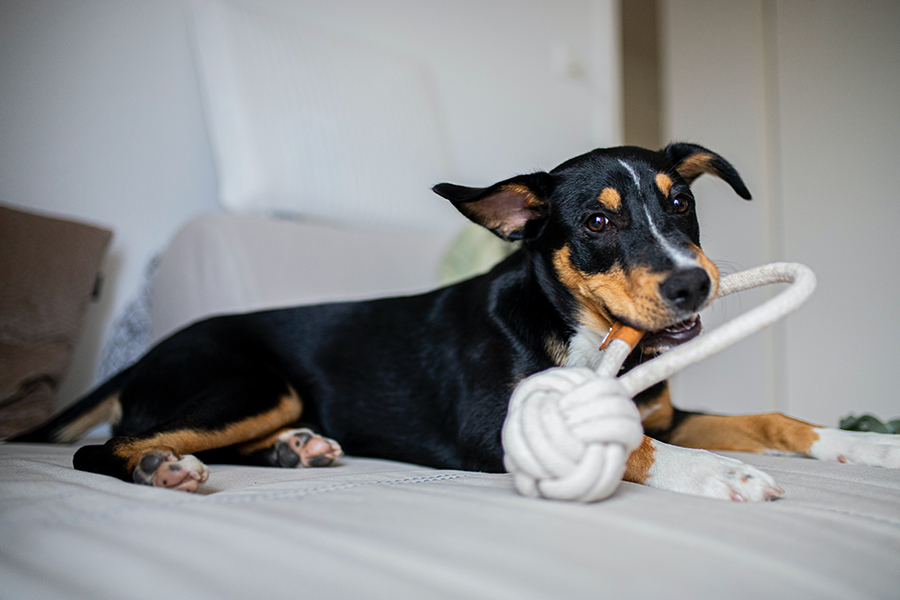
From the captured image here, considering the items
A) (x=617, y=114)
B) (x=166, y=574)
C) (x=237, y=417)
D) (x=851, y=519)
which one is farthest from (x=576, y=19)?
(x=166, y=574)

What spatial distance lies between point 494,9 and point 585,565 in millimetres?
4167

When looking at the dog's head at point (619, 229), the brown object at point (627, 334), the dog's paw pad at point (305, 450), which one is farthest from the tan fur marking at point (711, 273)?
the dog's paw pad at point (305, 450)

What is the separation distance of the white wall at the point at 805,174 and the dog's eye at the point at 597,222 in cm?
242

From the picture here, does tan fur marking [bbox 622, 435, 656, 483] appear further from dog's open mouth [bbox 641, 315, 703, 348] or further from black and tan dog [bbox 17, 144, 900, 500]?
dog's open mouth [bbox 641, 315, 703, 348]

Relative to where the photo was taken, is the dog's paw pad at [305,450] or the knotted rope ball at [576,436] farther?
the dog's paw pad at [305,450]

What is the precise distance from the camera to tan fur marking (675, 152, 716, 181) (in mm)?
1642

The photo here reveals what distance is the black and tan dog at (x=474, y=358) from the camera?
1.29 m

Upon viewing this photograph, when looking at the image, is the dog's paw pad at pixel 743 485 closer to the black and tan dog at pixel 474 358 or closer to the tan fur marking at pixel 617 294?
the black and tan dog at pixel 474 358

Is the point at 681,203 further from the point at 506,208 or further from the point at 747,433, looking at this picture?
the point at 747,433

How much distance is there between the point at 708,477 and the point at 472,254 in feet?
5.54

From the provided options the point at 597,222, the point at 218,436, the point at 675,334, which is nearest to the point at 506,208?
the point at 597,222

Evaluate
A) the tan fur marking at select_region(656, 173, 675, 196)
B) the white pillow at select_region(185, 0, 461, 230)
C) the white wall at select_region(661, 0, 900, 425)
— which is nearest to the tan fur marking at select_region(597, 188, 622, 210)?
the tan fur marking at select_region(656, 173, 675, 196)

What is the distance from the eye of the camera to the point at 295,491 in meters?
1.01

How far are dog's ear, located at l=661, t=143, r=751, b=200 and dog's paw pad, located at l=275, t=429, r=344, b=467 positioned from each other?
45.5 inches
